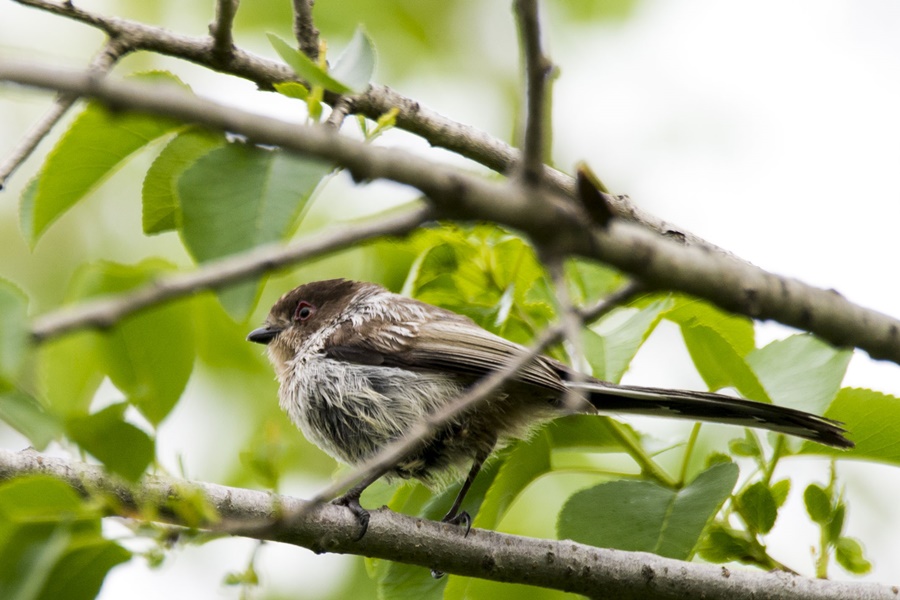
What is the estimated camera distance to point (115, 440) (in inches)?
79.6

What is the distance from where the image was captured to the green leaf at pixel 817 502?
3240mm

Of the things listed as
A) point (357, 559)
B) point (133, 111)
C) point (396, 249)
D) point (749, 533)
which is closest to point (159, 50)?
point (396, 249)

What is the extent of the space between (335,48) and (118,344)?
16.4 feet

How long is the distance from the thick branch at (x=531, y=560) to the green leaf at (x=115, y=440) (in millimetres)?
969

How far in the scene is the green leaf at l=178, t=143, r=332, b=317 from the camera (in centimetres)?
211

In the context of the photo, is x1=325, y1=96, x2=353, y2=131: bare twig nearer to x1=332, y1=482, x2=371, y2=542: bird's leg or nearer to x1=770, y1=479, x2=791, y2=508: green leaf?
x1=332, y1=482, x2=371, y2=542: bird's leg

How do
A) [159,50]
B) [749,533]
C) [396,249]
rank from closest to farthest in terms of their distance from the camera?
1. [159,50]
2. [749,533]
3. [396,249]

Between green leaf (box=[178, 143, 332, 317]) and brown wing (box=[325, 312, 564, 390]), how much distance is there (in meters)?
1.92

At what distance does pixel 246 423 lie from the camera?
6785 millimetres

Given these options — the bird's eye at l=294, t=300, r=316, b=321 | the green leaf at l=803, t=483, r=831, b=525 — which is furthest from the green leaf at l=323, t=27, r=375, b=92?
the bird's eye at l=294, t=300, r=316, b=321

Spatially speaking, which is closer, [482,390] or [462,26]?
[482,390]

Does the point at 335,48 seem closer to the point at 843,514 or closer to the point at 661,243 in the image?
the point at 843,514

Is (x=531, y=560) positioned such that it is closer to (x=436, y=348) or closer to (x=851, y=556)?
(x=851, y=556)

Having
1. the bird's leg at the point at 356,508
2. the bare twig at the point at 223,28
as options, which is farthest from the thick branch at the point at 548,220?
the bird's leg at the point at 356,508
